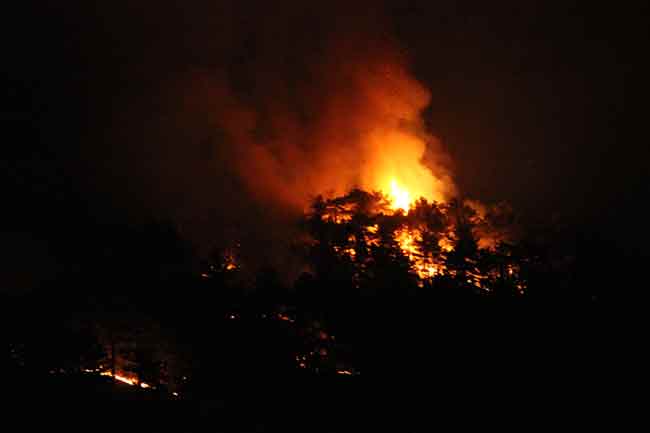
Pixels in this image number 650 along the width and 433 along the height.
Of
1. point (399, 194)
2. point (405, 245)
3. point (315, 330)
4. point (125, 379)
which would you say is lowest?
point (125, 379)

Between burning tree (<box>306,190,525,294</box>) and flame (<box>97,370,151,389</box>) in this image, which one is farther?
flame (<box>97,370,151,389</box>)

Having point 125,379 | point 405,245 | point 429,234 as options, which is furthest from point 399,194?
point 125,379

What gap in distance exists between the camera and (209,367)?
10875 mm

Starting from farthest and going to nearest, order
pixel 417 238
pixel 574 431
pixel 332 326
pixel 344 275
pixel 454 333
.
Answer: pixel 417 238, pixel 344 275, pixel 332 326, pixel 454 333, pixel 574 431

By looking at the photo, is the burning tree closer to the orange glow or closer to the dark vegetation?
the dark vegetation

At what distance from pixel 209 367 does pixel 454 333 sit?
15.4ft

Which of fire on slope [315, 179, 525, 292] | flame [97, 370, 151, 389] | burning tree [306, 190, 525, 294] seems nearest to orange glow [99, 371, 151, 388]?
flame [97, 370, 151, 389]

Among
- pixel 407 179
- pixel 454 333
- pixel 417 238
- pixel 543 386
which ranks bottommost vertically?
pixel 543 386

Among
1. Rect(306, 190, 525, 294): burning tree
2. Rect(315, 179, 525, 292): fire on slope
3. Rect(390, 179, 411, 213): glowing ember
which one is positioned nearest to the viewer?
Rect(306, 190, 525, 294): burning tree

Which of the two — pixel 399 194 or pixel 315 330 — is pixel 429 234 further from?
pixel 399 194

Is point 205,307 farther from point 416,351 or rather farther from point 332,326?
point 416,351

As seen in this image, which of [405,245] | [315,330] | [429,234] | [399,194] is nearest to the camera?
[315,330]

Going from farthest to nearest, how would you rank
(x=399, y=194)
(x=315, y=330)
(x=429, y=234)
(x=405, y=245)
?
(x=399, y=194), (x=405, y=245), (x=429, y=234), (x=315, y=330)

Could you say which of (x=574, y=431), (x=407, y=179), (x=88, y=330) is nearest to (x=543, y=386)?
(x=574, y=431)
